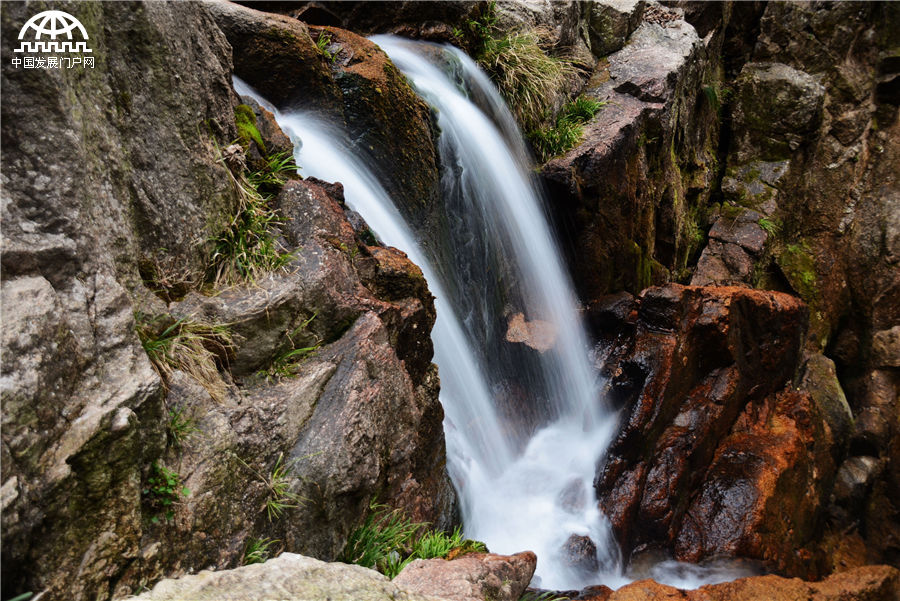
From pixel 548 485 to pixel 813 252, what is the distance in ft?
24.0

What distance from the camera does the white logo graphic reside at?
2.25m

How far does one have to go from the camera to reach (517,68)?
23.1 feet

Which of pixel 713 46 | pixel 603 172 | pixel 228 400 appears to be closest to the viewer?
pixel 228 400

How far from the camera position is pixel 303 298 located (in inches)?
135

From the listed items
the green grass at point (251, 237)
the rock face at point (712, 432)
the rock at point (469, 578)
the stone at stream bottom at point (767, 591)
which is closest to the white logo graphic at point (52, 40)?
the green grass at point (251, 237)

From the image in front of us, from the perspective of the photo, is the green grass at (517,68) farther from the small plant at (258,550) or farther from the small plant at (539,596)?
the small plant at (258,550)

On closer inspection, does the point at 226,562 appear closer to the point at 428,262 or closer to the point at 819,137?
the point at 428,262

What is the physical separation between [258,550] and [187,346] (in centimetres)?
103

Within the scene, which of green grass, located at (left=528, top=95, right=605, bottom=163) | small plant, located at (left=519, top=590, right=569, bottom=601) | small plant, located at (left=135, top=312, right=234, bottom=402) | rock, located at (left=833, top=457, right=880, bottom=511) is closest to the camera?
small plant, located at (left=135, top=312, right=234, bottom=402)

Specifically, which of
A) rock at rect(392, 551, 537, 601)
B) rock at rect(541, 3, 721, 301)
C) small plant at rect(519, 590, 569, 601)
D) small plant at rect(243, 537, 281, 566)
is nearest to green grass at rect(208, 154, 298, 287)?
small plant at rect(243, 537, 281, 566)

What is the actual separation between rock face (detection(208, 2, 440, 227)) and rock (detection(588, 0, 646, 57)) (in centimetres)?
467

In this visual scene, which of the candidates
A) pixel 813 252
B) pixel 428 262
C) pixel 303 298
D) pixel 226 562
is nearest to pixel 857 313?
pixel 813 252

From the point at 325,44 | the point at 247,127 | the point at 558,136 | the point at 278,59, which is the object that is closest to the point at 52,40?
the point at 247,127

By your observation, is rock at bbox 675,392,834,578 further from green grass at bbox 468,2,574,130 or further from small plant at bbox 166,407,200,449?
small plant at bbox 166,407,200,449
